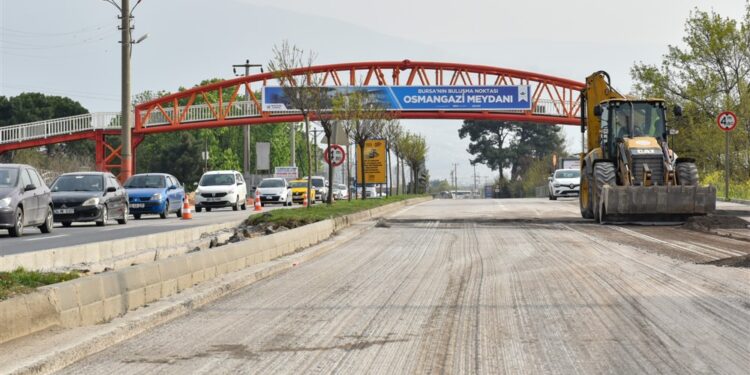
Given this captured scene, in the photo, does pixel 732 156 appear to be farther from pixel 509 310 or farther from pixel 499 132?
pixel 499 132

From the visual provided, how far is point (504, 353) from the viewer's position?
24.2ft

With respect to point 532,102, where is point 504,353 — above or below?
below

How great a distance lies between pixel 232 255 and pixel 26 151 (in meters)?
61.4

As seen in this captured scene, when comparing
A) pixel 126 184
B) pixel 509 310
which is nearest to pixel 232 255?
pixel 509 310

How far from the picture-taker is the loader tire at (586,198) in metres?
27.1

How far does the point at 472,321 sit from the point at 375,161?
49.0 m

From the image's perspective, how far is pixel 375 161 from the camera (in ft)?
190

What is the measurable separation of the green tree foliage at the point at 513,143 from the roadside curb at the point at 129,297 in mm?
105119

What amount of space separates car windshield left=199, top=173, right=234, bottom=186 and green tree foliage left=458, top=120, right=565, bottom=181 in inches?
3155

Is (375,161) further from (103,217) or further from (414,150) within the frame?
(103,217)

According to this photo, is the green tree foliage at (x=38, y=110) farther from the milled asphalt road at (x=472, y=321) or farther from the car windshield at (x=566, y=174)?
the milled asphalt road at (x=472, y=321)

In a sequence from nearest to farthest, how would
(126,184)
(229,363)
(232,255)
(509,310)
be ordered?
1. (229,363)
2. (509,310)
3. (232,255)
4. (126,184)

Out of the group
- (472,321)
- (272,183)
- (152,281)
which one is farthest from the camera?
(272,183)

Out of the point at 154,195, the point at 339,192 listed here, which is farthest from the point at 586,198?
the point at 339,192
